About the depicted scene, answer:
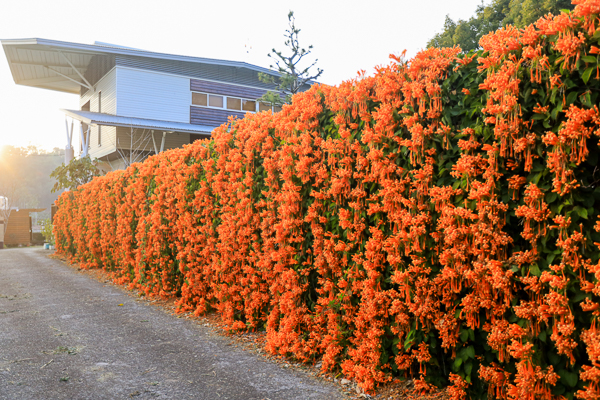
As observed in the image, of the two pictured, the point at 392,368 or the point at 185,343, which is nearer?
the point at 392,368

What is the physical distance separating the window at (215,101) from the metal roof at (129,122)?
2.05 m

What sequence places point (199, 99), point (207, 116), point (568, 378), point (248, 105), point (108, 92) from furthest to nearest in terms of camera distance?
point (248, 105) → point (207, 116) → point (199, 99) → point (108, 92) → point (568, 378)

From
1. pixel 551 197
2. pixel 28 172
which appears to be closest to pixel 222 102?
pixel 551 197

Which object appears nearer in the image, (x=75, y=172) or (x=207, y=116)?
(x=75, y=172)

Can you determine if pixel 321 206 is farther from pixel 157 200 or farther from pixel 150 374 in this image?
pixel 157 200

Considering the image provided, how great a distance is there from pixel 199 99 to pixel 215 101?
829 mm

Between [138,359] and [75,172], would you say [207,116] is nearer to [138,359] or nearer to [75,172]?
[75,172]

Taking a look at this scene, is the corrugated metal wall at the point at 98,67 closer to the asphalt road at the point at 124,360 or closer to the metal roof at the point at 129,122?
the metal roof at the point at 129,122

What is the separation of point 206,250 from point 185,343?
1529 mm

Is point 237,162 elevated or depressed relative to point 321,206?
elevated

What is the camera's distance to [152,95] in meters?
21.1

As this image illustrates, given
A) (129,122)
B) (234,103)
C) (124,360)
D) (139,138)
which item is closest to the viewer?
(124,360)

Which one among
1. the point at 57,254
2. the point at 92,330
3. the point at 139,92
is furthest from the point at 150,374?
the point at 139,92

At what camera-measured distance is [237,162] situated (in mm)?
5648
